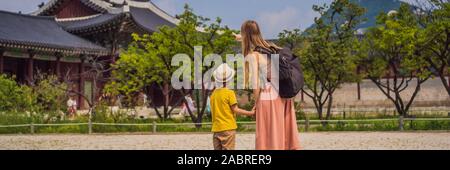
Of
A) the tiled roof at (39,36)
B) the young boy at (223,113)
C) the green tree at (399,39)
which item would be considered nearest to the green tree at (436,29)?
the green tree at (399,39)

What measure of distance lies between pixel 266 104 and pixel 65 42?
26.3m

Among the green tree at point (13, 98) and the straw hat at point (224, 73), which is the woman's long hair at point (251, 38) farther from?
the green tree at point (13, 98)

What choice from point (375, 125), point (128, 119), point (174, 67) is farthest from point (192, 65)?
point (375, 125)

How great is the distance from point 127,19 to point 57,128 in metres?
12.9

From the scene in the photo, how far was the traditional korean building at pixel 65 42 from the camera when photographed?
88.2 feet

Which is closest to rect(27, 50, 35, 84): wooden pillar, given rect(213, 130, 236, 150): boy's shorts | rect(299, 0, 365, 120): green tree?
rect(299, 0, 365, 120): green tree

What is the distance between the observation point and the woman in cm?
495

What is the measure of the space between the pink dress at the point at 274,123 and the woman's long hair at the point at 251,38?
37 centimetres

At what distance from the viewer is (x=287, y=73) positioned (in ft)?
16.0

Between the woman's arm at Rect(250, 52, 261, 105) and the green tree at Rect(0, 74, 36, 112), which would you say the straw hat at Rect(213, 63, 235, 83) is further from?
the green tree at Rect(0, 74, 36, 112)

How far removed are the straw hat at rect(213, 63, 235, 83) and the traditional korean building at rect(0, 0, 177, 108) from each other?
65.7 feet

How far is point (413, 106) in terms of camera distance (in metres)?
34.6

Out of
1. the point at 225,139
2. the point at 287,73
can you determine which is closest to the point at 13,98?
the point at 225,139
